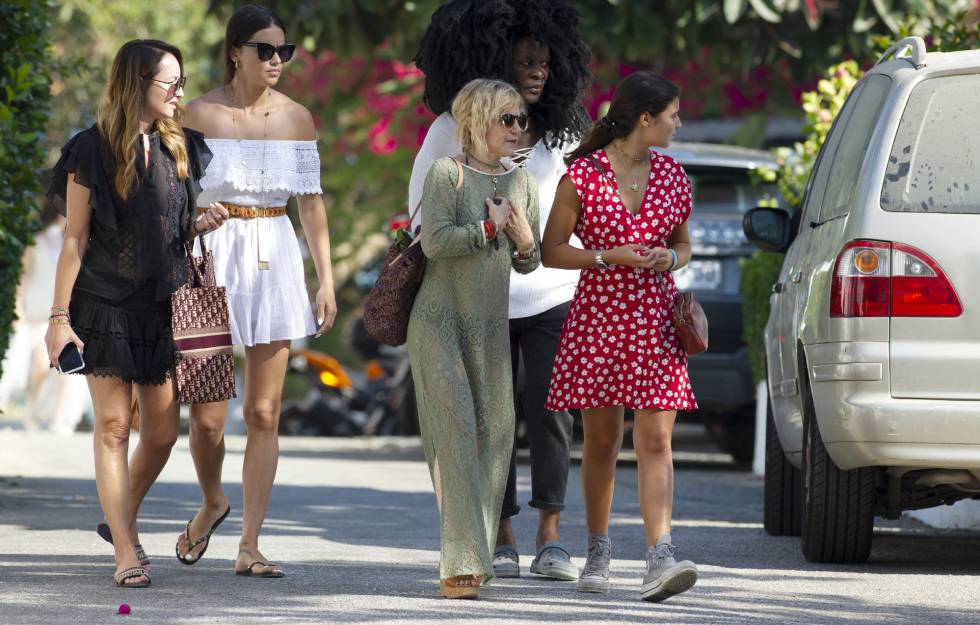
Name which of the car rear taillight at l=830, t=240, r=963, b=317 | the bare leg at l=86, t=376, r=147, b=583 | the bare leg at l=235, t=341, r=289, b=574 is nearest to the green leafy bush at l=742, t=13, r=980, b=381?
the car rear taillight at l=830, t=240, r=963, b=317

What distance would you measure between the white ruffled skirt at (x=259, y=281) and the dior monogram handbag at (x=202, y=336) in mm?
107

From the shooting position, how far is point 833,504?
6996 mm

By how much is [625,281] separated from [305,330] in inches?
45.6

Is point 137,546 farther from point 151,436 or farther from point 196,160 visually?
point 196,160

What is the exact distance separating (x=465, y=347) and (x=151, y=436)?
118 cm

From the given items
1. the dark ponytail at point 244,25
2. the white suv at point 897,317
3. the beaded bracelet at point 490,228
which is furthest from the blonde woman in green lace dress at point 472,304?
the white suv at point 897,317

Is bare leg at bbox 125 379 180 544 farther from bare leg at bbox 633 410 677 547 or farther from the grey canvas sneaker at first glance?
bare leg at bbox 633 410 677 547

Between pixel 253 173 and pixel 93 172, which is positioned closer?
pixel 93 172

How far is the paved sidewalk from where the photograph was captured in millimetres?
5801

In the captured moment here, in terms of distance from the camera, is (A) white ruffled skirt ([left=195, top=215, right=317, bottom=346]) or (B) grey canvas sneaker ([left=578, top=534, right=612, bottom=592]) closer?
(B) grey canvas sneaker ([left=578, top=534, right=612, bottom=592])

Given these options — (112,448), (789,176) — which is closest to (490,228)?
(112,448)

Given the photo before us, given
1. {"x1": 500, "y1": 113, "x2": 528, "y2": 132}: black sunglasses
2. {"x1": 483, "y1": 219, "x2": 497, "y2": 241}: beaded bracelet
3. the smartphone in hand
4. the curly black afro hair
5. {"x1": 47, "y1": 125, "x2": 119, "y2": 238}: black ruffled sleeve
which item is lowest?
the smartphone in hand

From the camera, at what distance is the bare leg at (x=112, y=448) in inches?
252

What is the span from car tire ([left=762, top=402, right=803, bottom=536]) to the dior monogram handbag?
9.57 feet
